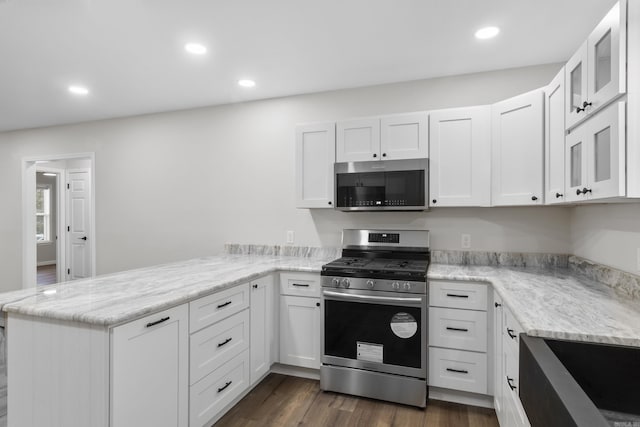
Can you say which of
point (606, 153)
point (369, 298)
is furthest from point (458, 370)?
point (606, 153)

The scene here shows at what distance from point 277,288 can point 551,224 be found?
2.23 m

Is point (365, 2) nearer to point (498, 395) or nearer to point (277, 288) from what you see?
point (277, 288)

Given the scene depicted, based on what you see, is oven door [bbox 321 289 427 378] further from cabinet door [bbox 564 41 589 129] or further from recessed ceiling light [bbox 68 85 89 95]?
recessed ceiling light [bbox 68 85 89 95]

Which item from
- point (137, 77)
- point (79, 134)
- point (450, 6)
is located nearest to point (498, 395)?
point (450, 6)

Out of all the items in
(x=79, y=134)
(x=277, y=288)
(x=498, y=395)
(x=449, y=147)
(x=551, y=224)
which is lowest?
(x=498, y=395)

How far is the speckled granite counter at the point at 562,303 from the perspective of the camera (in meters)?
1.22

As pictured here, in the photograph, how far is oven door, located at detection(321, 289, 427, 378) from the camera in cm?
235

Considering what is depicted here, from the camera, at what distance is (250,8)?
6.41ft

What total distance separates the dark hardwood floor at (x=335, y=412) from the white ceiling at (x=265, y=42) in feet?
8.23

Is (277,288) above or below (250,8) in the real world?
below

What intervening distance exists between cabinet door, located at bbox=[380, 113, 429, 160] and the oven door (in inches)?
43.5

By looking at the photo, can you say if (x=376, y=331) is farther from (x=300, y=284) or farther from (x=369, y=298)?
(x=300, y=284)

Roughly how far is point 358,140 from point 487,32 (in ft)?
3.75

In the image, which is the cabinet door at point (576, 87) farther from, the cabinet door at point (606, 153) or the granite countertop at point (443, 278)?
the granite countertop at point (443, 278)
